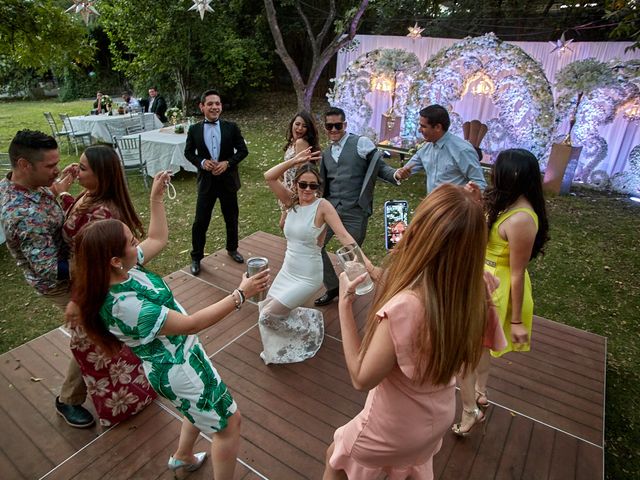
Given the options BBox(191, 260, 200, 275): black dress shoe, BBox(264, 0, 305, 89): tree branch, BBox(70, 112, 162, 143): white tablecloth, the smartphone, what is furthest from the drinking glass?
BBox(264, 0, 305, 89): tree branch

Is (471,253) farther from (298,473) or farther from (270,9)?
(270,9)

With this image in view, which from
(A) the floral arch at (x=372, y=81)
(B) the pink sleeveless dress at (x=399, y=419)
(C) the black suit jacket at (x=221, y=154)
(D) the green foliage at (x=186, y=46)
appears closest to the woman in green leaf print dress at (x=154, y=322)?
(B) the pink sleeveless dress at (x=399, y=419)

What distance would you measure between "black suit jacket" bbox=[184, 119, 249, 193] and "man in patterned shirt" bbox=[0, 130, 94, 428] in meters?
2.30

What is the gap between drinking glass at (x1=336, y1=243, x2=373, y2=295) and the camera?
1844 mm

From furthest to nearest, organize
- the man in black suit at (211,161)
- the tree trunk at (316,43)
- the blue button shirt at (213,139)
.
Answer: the tree trunk at (316,43)
the blue button shirt at (213,139)
the man in black suit at (211,161)

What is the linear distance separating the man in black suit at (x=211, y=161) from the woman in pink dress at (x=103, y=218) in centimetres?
203

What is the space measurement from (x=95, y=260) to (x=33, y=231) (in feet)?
3.47

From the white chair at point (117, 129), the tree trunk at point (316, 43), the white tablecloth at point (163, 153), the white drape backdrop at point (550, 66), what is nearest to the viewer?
the white tablecloth at point (163, 153)

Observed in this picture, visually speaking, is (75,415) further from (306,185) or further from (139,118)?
(139,118)

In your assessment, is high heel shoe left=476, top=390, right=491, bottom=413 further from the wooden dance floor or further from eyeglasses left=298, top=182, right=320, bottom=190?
eyeglasses left=298, top=182, right=320, bottom=190

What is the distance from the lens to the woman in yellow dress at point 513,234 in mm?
2252

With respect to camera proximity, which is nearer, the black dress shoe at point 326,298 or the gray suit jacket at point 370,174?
the gray suit jacket at point 370,174

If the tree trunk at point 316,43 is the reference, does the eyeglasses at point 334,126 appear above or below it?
below

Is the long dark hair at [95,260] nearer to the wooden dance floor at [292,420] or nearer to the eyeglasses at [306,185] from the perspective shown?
the wooden dance floor at [292,420]
